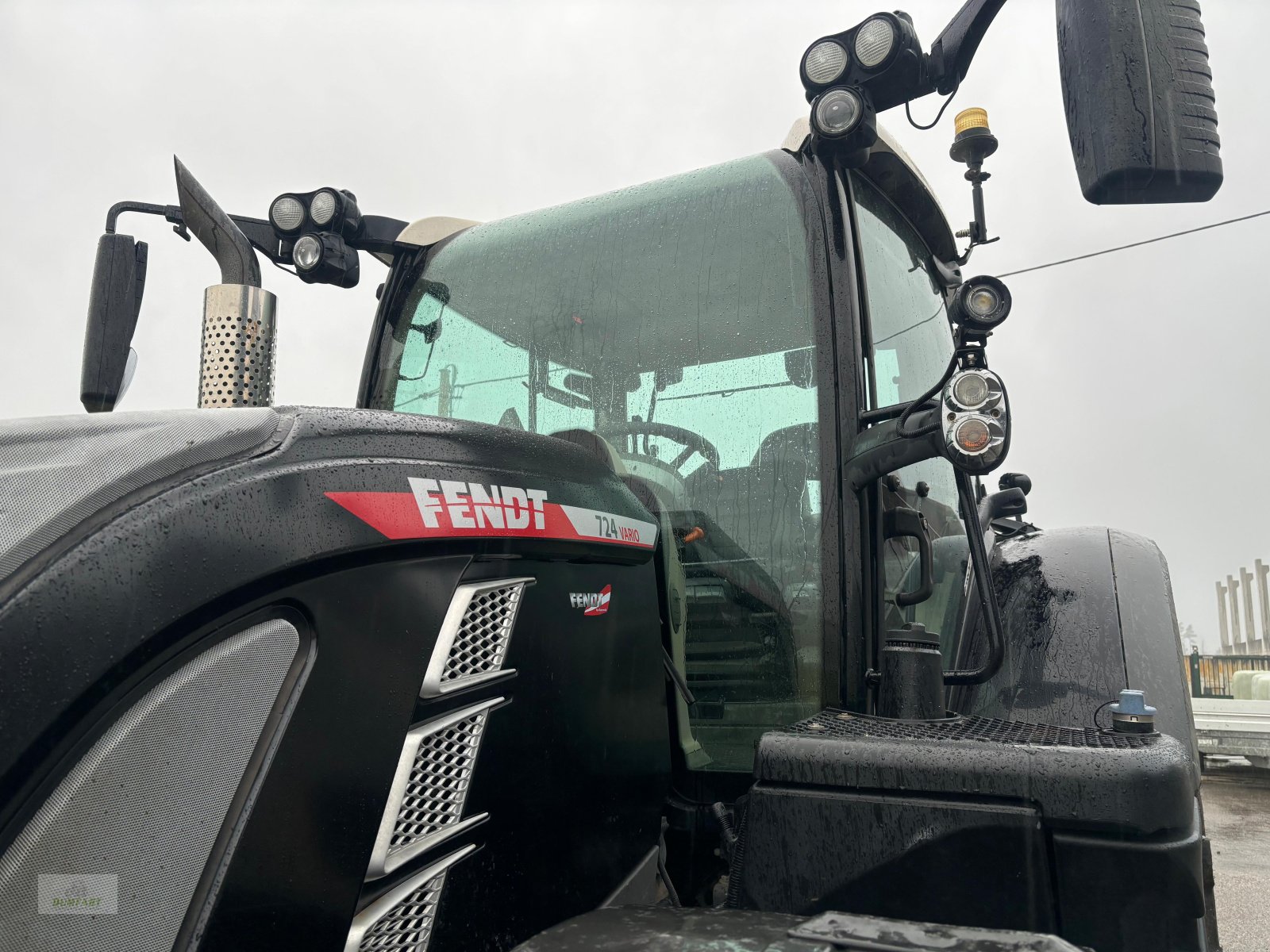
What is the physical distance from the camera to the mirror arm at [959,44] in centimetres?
171

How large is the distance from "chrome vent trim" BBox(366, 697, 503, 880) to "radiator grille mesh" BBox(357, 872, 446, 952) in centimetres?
5

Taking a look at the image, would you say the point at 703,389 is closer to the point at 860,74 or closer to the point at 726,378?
the point at 726,378

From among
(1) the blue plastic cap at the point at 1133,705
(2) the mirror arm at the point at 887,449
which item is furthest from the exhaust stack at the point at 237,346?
(1) the blue plastic cap at the point at 1133,705

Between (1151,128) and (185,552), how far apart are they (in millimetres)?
1276

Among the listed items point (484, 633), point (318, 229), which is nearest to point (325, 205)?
point (318, 229)

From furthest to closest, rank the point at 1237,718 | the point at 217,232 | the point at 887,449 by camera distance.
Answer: the point at 1237,718, the point at 887,449, the point at 217,232

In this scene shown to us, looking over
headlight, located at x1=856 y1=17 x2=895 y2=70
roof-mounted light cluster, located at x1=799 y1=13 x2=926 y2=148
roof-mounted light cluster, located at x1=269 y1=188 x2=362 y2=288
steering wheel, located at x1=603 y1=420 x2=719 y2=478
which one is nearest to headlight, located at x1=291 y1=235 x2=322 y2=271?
roof-mounted light cluster, located at x1=269 y1=188 x2=362 y2=288

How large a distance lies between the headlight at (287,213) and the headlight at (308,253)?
4 cm

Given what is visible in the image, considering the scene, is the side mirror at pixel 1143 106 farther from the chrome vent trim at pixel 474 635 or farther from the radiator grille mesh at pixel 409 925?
the radiator grille mesh at pixel 409 925

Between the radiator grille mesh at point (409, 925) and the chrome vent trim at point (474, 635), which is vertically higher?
the chrome vent trim at point (474, 635)

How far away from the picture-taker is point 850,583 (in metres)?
1.81

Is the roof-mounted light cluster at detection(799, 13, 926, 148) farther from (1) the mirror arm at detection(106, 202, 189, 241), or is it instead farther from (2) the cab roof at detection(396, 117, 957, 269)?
(1) the mirror arm at detection(106, 202, 189, 241)

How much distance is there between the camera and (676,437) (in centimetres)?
194

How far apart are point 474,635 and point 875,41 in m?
1.34
